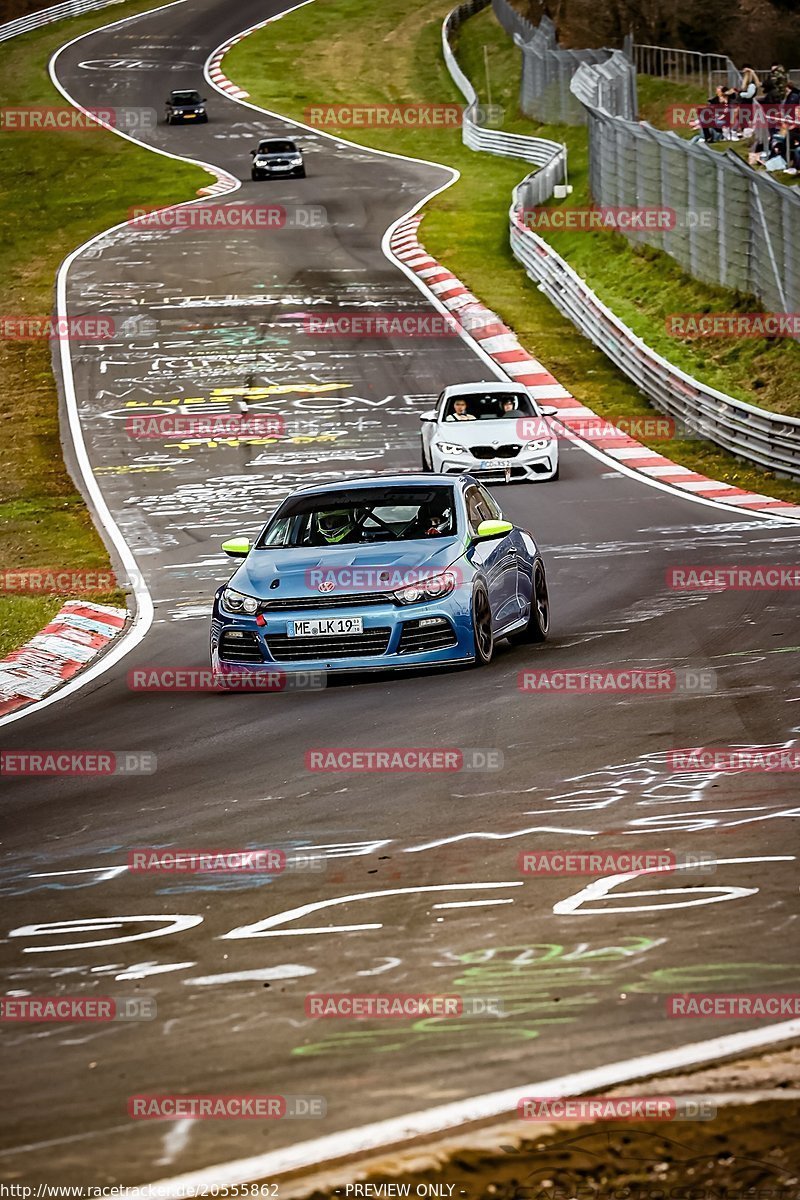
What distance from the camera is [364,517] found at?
44.7 feet

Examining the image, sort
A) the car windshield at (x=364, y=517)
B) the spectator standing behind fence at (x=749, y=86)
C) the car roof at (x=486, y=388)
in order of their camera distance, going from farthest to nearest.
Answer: the spectator standing behind fence at (x=749, y=86) → the car roof at (x=486, y=388) → the car windshield at (x=364, y=517)

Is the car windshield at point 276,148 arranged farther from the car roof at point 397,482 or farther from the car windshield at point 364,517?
the car windshield at point 364,517

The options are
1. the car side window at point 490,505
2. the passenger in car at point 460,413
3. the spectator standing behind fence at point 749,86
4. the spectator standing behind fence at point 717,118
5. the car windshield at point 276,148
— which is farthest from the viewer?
the car windshield at point 276,148

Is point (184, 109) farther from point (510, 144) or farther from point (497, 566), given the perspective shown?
point (497, 566)

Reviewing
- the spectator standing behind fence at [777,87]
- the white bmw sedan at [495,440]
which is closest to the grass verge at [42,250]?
the white bmw sedan at [495,440]

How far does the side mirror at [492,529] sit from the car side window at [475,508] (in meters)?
0.20

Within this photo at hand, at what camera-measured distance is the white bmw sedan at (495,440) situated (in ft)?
82.1

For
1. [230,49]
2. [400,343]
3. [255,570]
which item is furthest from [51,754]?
[230,49]

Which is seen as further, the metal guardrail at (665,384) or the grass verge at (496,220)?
the grass verge at (496,220)

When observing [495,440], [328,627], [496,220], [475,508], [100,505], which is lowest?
[100,505]

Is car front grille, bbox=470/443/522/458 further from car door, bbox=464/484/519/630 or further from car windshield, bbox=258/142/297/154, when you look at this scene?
car windshield, bbox=258/142/297/154

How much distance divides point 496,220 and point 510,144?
10181 millimetres


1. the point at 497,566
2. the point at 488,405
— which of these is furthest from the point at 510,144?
the point at 497,566

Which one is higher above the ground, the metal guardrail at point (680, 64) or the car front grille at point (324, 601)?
the metal guardrail at point (680, 64)
